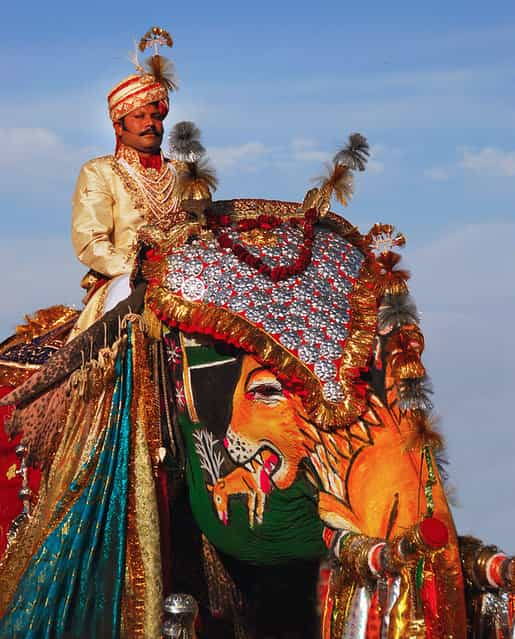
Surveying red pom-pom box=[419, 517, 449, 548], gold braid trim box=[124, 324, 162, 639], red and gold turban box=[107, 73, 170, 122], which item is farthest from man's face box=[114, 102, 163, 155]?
red pom-pom box=[419, 517, 449, 548]

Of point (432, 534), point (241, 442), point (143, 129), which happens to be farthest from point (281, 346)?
point (143, 129)

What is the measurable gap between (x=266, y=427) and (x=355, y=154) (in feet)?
5.36

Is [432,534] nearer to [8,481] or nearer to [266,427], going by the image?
[266,427]

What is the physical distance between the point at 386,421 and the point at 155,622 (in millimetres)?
1370

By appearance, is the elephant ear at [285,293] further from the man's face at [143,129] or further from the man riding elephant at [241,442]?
the man's face at [143,129]

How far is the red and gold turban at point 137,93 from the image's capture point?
395 inches

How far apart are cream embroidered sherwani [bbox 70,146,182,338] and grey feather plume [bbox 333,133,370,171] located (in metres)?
1.00

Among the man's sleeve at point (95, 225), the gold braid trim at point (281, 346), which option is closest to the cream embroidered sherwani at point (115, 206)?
the man's sleeve at point (95, 225)

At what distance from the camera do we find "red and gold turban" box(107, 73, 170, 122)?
10.0m

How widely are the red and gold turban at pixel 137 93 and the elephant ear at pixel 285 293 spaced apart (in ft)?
3.23

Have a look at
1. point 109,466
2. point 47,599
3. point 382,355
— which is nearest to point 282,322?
point 382,355

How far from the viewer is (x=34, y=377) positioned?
364 inches

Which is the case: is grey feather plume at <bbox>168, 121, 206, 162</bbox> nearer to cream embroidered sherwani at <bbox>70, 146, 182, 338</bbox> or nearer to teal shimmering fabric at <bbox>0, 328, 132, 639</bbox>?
cream embroidered sherwani at <bbox>70, 146, 182, 338</bbox>

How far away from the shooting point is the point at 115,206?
399 inches
